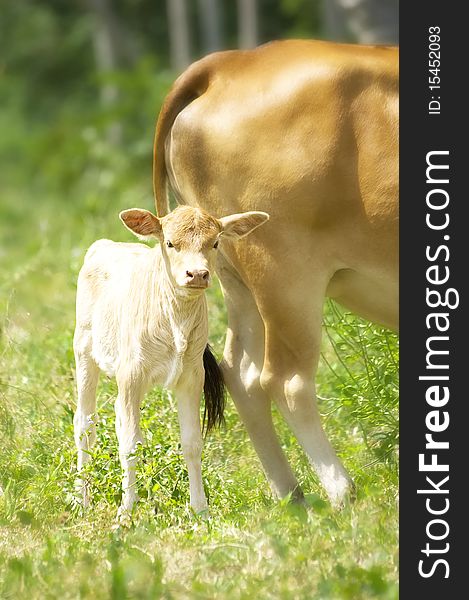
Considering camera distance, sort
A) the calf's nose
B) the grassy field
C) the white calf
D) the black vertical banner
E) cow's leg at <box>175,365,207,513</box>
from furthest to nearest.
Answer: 1. cow's leg at <box>175,365,207,513</box>
2. the white calf
3. the calf's nose
4. the black vertical banner
5. the grassy field

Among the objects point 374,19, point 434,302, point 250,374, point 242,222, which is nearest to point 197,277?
point 242,222

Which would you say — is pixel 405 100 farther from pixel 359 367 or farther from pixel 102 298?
pixel 359 367

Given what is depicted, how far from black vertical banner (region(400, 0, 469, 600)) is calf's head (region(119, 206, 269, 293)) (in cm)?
64

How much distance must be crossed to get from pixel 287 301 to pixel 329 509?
92 centimetres

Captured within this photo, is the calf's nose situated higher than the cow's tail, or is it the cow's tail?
the cow's tail

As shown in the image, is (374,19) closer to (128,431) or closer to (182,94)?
(182,94)

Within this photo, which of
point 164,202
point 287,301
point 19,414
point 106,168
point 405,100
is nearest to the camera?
point 405,100

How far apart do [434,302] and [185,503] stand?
4.84ft

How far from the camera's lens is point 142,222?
535 centimetres

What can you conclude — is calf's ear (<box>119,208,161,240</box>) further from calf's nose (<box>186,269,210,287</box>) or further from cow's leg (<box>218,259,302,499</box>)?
cow's leg (<box>218,259,302,499</box>)

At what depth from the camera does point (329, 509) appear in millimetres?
5352

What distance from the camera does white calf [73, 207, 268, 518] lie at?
5.23 metres

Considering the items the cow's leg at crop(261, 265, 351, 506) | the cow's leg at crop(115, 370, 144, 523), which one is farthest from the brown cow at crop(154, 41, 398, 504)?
the cow's leg at crop(115, 370, 144, 523)

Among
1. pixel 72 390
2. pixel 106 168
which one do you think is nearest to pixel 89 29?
pixel 106 168
